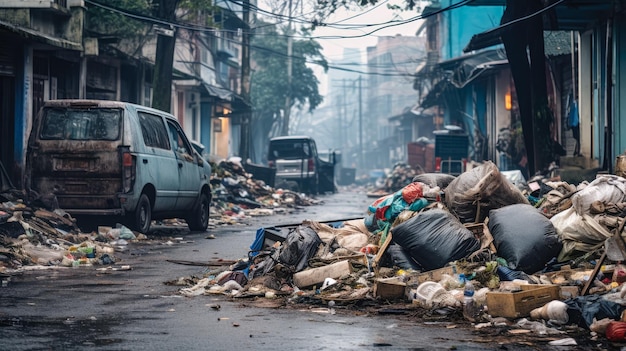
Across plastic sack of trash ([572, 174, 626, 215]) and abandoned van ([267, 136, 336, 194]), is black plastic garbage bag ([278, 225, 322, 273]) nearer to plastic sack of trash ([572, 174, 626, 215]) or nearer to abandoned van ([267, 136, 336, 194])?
plastic sack of trash ([572, 174, 626, 215])

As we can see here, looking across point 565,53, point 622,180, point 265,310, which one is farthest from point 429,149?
point 265,310

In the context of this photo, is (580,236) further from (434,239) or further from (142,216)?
(142,216)

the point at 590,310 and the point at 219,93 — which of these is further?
the point at 219,93

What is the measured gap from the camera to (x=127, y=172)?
13.4 meters

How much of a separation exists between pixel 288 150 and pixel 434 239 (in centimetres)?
2673

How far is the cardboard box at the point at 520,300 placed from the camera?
6781 millimetres

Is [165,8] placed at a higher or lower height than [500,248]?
higher

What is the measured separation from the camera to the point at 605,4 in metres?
17.4

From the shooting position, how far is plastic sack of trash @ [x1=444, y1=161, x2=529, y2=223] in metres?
9.78

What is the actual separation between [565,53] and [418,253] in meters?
16.0

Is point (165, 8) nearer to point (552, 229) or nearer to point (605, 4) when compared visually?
point (605, 4)

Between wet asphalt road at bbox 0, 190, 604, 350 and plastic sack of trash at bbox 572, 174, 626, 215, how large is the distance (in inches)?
114

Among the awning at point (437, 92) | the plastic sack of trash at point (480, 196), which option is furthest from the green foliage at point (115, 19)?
the plastic sack of trash at point (480, 196)

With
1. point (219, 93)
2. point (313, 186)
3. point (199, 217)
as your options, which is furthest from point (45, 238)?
point (219, 93)
